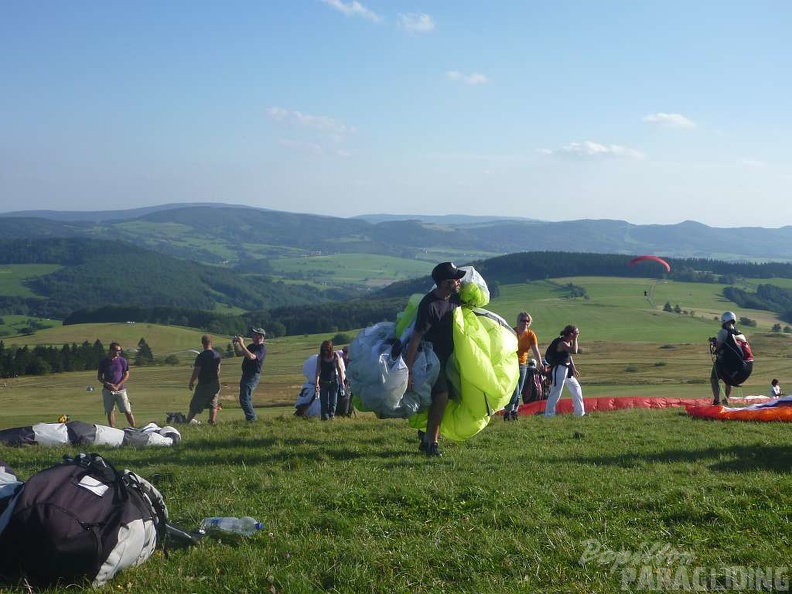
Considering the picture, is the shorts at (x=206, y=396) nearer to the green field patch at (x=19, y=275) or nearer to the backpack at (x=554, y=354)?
the backpack at (x=554, y=354)

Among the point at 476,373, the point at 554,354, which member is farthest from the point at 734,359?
the point at 476,373

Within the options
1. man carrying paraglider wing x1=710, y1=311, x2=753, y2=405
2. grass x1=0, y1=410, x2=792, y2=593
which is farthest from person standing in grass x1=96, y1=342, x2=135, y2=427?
man carrying paraglider wing x1=710, y1=311, x2=753, y2=405

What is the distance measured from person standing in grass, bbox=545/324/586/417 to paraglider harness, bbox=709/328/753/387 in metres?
2.95

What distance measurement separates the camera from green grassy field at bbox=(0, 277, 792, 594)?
14.9 feet

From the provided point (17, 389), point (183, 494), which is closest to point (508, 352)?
point (183, 494)

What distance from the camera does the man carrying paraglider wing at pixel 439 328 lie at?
8234 mm

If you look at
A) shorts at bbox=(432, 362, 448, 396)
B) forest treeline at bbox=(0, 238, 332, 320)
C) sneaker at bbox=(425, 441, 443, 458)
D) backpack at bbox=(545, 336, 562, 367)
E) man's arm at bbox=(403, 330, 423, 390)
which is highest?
man's arm at bbox=(403, 330, 423, 390)

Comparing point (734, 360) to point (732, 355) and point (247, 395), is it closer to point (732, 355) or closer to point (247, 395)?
point (732, 355)

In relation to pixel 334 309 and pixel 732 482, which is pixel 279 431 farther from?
pixel 334 309

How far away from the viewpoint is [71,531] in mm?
4461

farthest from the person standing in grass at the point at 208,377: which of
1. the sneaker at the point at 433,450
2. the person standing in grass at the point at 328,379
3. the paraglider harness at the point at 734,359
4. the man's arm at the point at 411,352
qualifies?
the paraglider harness at the point at 734,359

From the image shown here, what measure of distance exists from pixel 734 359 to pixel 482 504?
994 centimetres

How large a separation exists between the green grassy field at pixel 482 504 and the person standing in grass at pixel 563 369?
2.75 feet

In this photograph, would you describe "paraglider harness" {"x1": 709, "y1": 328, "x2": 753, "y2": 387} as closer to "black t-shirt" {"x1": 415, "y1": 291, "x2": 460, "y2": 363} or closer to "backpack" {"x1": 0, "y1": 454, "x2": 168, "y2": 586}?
"black t-shirt" {"x1": 415, "y1": 291, "x2": 460, "y2": 363}
